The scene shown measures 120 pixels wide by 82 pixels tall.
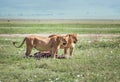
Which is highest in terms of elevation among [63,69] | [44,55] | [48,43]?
[48,43]

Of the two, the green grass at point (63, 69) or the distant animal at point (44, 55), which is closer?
the green grass at point (63, 69)

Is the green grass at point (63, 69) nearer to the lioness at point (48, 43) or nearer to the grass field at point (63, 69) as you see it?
the grass field at point (63, 69)

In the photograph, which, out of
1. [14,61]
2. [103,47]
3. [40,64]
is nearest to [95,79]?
[40,64]

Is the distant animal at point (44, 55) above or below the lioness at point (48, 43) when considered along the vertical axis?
below

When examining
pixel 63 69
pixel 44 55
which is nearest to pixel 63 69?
pixel 63 69

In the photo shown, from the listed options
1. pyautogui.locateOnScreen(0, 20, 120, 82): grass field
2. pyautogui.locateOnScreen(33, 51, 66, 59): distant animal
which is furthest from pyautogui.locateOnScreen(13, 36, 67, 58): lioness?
pyautogui.locateOnScreen(0, 20, 120, 82): grass field

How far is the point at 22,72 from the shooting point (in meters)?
13.6

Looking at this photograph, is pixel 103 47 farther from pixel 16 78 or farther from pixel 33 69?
pixel 16 78

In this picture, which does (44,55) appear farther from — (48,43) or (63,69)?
(63,69)

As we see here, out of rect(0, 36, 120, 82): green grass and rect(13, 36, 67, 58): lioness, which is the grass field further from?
rect(13, 36, 67, 58): lioness

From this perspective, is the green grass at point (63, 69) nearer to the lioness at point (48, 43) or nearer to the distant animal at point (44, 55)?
the distant animal at point (44, 55)

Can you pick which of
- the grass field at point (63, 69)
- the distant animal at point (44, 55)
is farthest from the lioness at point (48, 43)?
the grass field at point (63, 69)

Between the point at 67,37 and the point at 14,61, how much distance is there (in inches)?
105

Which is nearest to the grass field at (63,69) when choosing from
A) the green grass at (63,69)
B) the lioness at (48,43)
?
the green grass at (63,69)
